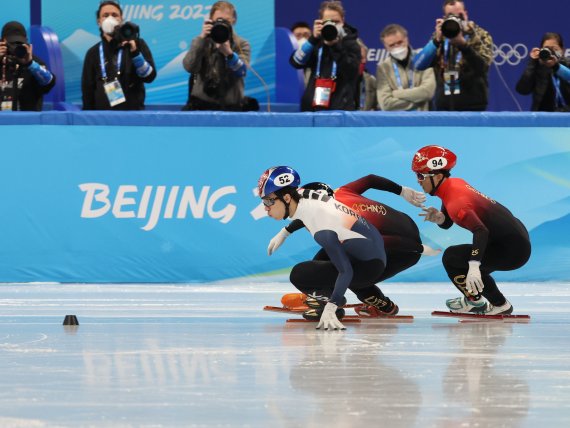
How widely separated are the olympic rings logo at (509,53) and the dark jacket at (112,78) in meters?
6.13

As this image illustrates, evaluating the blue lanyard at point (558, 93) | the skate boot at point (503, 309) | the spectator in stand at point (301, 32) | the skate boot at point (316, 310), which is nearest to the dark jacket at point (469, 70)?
the blue lanyard at point (558, 93)

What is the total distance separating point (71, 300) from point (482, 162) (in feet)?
13.8

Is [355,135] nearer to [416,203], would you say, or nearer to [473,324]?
[416,203]

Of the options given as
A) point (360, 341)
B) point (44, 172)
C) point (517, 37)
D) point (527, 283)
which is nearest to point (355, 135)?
point (527, 283)

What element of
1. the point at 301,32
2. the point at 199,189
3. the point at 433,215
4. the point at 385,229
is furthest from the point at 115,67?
the point at 433,215

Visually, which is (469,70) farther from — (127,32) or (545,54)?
(127,32)

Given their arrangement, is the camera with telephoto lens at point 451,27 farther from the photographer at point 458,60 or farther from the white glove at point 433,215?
the white glove at point 433,215

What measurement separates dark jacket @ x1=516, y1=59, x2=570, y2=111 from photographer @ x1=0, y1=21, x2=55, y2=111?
471cm

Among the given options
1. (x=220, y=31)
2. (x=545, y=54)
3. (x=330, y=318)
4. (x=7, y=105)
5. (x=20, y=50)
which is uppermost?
(x=220, y=31)

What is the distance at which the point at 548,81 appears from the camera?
12367 mm

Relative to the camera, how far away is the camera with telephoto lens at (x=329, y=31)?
38.0 ft

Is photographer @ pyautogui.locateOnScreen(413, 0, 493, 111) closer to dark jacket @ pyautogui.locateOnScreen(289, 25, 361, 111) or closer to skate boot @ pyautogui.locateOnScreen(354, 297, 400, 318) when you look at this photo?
dark jacket @ pyautogui.locateOnScreen(289, 25, 361, 111)

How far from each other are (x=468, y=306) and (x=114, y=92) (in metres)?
4.30

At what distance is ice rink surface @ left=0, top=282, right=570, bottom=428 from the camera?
5.04 metres
